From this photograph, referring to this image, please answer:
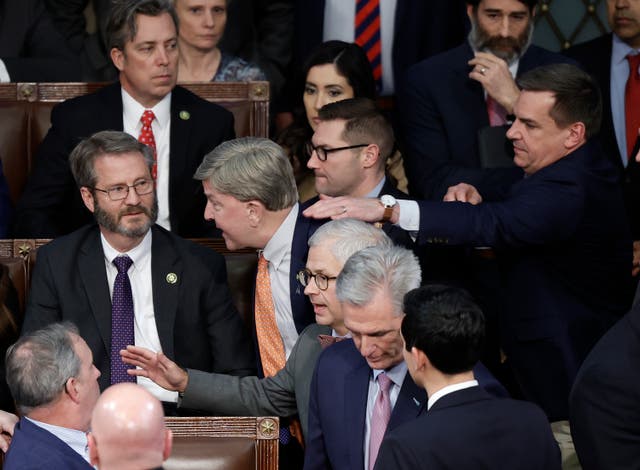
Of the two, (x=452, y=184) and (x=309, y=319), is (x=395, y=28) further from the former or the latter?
(x=309, y=319)

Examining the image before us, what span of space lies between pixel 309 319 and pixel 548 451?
1.36 meters

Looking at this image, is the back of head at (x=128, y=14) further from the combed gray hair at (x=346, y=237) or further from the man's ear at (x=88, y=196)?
the combed gray hair at (x=346, y=237)

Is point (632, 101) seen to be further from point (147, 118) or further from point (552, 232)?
point (147, 118)

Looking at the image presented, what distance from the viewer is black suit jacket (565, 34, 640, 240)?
4.86 metres

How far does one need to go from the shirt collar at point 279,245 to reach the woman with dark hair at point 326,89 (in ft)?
2.85

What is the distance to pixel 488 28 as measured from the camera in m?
5.12

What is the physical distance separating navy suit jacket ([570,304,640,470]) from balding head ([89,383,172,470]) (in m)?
1.15

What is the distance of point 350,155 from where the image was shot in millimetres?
4508

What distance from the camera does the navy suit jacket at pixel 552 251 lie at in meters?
4.18

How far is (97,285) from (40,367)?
932 mm

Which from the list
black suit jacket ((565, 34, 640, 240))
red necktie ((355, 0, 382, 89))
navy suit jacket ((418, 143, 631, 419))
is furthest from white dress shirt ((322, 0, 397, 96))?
navy suit jacket ((418, 143, 631, 419))

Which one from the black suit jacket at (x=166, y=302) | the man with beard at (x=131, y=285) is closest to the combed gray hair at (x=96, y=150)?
the man with beard at (x=131, y=285)

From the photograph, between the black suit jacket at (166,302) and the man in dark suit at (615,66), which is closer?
the black suit jacket at (166,302)

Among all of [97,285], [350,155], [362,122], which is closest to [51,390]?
[97,285]
